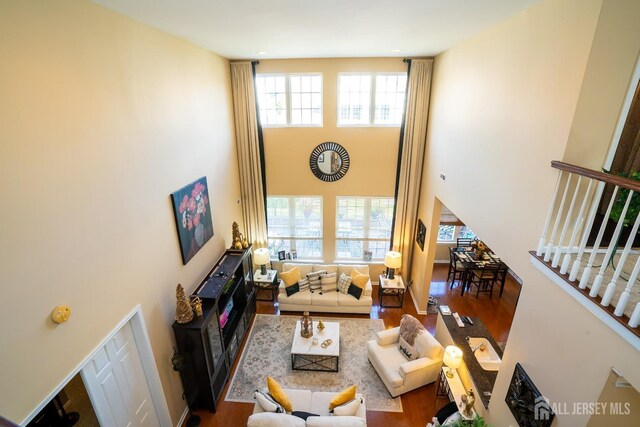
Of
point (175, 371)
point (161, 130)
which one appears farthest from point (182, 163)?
point (175, 371)

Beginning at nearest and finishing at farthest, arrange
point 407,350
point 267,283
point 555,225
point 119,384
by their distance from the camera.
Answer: point 555,225 < point 119,384 < point 407,350 < point 267,283

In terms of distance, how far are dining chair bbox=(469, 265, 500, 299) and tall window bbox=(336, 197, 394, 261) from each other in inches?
88.9

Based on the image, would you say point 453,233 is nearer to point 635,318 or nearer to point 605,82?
point 605,82

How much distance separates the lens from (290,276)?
6.78 metres

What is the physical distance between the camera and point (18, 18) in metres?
2.14

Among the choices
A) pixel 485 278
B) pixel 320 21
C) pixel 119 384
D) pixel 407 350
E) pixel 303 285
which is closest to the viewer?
pixel 119 384

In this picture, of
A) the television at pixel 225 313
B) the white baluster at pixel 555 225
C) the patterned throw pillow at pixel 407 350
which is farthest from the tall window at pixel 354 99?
the white baluster at pixel 555 225

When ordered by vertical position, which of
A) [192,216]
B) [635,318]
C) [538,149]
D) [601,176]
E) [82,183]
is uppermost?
[538,149]

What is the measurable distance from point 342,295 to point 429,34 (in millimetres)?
5125

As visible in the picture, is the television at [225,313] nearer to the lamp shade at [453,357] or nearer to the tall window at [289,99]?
the lamp shade at [453,357]

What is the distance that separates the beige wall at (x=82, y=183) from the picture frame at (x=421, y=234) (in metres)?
4.75

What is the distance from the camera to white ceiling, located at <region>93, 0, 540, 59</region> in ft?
10.0

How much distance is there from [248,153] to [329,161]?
1858mm

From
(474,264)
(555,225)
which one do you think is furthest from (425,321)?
(555,225)
